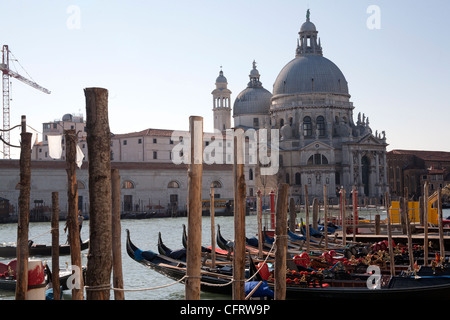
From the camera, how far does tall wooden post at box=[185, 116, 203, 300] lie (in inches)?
215

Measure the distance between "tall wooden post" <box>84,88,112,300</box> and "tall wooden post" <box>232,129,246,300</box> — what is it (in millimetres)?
1972

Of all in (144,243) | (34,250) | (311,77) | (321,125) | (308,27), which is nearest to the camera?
(34,250)

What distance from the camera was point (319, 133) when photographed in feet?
169

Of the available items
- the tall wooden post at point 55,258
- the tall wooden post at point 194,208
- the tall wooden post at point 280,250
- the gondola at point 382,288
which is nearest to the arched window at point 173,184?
the gondola at point 382,288

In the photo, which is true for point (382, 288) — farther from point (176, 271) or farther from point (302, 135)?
point (302, 135)

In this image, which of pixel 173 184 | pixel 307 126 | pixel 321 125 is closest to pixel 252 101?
pixel 307 126

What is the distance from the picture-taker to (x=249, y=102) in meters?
56.7

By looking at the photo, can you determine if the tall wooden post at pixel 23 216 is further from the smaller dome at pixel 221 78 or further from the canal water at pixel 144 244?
the smaller dome at pixel 221 78

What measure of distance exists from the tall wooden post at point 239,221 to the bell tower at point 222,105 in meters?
50.8

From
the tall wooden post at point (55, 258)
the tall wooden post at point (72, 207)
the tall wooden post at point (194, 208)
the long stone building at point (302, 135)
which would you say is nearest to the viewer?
the tall wooden post at point (194, 208)

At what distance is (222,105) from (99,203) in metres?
53.6

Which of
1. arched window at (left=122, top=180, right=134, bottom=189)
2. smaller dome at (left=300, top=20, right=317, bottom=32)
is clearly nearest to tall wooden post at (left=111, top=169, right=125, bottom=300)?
arched window at (left=122, top=180, right=134, bottom=189)

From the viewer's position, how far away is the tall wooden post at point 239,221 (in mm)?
6523

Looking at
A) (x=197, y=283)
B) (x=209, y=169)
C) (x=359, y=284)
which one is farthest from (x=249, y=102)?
(x=197, y=283)
